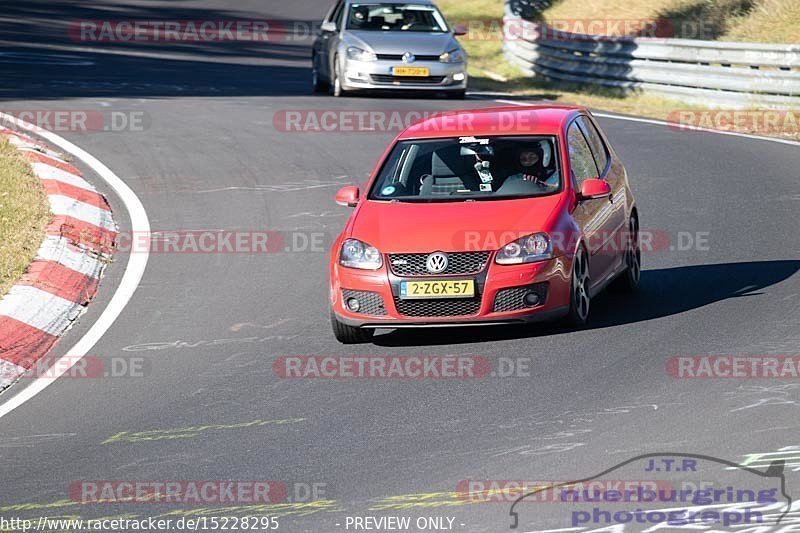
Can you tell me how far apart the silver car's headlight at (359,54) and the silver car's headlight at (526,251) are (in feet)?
45.8

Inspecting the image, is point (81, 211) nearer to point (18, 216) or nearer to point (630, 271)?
point (18, 216)

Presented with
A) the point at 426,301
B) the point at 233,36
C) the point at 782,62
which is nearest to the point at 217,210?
the point at 426,301

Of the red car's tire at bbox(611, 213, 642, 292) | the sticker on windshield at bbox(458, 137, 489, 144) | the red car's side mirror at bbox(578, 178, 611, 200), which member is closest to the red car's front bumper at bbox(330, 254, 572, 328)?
the red car's side mirror at bbox(578, 178, 611, 200)

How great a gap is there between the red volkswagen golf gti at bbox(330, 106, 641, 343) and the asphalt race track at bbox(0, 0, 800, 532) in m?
0.30

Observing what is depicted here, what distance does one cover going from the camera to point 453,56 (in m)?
23.4

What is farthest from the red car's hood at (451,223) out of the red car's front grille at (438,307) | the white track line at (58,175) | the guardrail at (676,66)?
the guardrail at (676,66)

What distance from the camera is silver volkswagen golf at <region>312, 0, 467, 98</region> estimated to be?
2330cm

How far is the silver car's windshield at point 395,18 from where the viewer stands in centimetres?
2453

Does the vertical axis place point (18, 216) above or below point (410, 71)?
above

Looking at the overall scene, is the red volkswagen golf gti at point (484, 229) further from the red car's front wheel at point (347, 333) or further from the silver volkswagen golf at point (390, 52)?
the silver volkswagen golf at point (390, 52)

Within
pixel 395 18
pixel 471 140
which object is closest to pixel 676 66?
pixel 395 18

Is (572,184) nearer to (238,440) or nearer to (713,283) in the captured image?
(713,283)

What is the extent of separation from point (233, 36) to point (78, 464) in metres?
31.4

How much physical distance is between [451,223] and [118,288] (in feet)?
11.1
